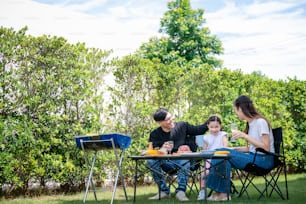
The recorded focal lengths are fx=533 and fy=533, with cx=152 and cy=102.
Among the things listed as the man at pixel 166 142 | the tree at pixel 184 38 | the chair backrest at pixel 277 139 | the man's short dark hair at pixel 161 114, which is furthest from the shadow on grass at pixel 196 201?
the tree at pixel 184 38

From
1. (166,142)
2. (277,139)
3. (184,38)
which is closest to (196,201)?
(166,142)

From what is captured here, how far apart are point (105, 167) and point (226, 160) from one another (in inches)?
89.0

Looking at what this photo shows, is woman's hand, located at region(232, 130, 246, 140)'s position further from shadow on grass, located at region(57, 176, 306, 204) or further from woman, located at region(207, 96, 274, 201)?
shadow on grass, located at region(57, 176, 306, 204)

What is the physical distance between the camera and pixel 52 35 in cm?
641

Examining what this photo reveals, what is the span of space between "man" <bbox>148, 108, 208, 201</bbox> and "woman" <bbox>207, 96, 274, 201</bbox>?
0.34m

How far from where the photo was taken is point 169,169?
19.0ft

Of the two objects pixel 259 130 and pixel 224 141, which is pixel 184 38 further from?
pixel 259 130

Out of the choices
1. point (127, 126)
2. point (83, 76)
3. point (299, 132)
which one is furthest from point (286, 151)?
point (83, 76)

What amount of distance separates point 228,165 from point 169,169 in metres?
0.69

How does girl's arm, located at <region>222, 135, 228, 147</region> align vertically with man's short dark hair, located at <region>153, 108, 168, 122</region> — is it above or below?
below

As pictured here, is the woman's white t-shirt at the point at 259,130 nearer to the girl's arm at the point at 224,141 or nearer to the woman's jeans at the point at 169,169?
the girl's arm at the point at 224,141

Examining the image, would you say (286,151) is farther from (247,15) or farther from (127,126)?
(247,15)

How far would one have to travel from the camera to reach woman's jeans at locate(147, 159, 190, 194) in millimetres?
5591

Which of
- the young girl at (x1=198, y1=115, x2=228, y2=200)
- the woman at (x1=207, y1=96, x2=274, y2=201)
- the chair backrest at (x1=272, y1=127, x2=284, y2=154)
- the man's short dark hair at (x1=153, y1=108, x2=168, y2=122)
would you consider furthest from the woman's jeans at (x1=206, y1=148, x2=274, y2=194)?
the man's short dark hair at (x1=153, y1=108, x2=168, y2=122)
